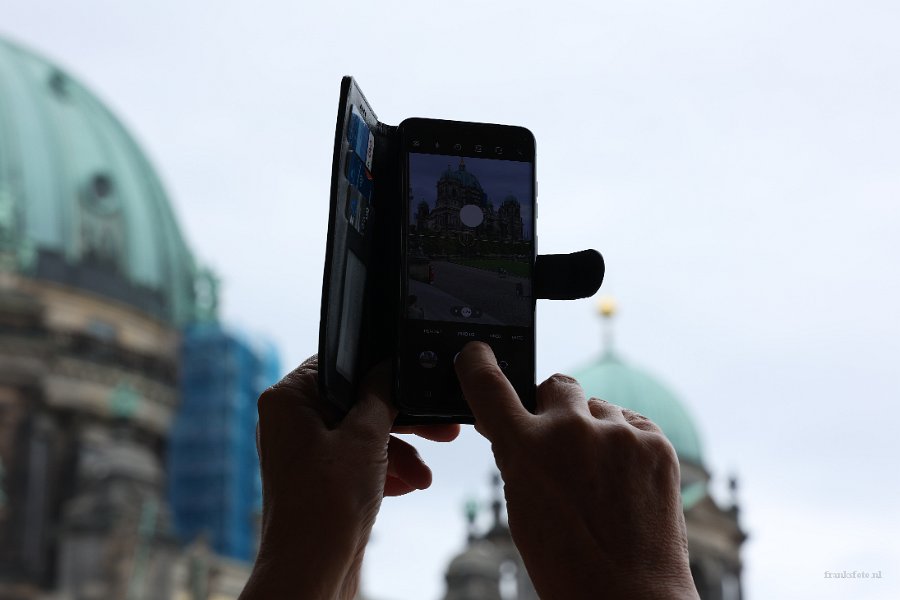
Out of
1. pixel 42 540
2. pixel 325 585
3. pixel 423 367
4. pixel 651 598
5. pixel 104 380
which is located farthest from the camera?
pixel 104 380

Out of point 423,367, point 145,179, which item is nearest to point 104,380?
point 145,179

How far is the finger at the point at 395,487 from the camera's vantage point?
2.25m

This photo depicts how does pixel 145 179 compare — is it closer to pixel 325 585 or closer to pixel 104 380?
pixel 104 380

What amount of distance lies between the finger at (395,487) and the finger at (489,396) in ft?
1.19

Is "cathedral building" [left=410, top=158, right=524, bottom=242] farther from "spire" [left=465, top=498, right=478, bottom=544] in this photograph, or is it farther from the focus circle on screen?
"spire" [left=465, top=498, right=478, bottom=544]

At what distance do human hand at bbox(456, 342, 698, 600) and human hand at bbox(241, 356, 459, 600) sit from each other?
19 cm

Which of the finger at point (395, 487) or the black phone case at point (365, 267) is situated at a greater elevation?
the black phone case at point (365, 267)

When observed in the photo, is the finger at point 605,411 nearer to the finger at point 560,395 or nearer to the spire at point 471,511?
the finger at point 560,395

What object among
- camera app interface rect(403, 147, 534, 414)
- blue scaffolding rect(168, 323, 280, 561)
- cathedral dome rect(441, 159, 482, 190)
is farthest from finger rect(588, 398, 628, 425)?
blue scaffolding rect(168, 323, 280, 561)

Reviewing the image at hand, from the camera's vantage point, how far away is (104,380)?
116 ft

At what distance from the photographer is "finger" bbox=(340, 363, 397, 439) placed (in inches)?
76.4

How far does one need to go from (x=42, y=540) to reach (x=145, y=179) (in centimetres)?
1186

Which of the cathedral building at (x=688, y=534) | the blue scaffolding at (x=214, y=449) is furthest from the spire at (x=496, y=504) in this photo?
the blue scaffolding at (x=214, y=449)

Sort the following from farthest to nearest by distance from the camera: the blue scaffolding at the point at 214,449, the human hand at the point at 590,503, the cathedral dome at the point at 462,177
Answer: the blue scaffolding at the point at 214,449 → the cathedral dome at the point at 462,177 → the human hand at the point at 590,503
